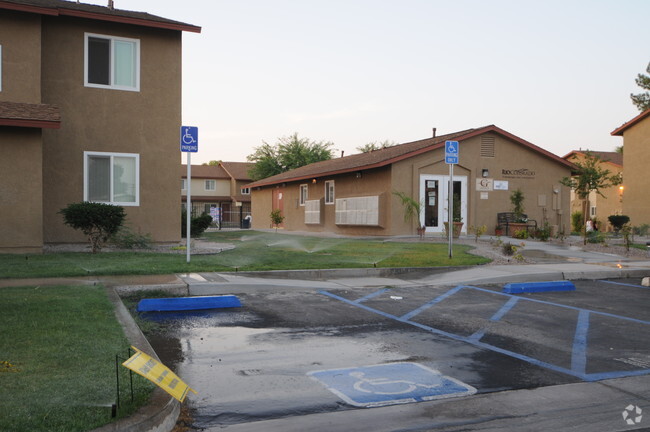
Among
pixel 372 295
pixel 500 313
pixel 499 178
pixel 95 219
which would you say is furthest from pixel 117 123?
pixel 499 178

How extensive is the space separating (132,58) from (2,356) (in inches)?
546

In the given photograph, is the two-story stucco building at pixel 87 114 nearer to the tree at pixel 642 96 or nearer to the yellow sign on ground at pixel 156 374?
the yellow sign on ground at pixel 156 374

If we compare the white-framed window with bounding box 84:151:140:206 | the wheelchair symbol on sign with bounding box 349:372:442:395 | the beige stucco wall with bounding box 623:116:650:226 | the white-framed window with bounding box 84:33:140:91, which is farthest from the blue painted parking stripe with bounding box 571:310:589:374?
the beige stucco wall with bounding box 623:116:650:226

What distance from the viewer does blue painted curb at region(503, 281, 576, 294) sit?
36.9 feet

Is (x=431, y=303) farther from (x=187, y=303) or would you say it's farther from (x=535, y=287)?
(x=187, y=303)

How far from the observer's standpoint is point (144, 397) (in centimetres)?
431

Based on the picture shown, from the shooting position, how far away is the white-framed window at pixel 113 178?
673 inches

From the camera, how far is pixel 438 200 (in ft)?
84.7

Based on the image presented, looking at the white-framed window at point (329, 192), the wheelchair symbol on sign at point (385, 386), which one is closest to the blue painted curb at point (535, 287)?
the wheelchair symbol on sign at point (385, 386)

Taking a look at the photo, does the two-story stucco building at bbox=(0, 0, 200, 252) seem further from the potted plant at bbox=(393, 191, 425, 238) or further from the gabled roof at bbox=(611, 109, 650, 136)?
the gabled roof at bbox=(611, 109, 650, 136)

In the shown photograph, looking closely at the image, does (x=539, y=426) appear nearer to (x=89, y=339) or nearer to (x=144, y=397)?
(x=144, y=397)

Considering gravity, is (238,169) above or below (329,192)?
above

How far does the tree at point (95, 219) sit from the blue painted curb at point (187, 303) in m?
6.81

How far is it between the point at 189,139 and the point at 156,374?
9.41 meters
